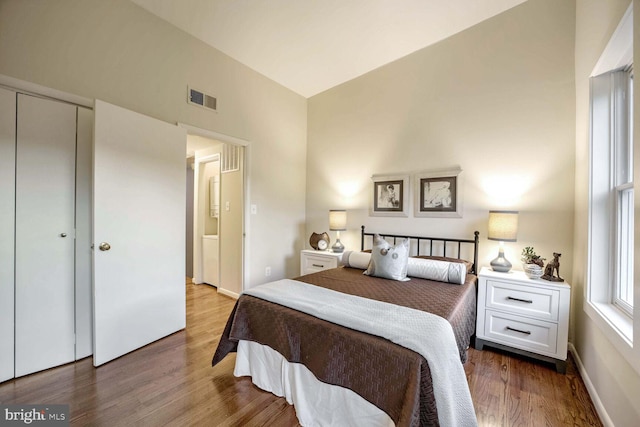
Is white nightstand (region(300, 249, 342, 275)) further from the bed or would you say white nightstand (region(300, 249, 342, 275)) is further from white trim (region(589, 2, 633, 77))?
white trim (region(589, 2, 633, 77))

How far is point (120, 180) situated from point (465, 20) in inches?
138

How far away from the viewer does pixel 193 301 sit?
3369 millimetres

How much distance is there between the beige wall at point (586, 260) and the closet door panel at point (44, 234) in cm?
335

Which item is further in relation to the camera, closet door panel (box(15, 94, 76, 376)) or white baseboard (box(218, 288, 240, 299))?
white baseboard (box(218, 288, 240, 299))

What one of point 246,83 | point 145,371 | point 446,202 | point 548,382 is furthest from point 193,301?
point 548,382

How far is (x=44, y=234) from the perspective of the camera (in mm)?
1855

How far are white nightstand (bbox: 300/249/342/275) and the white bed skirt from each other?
156cm

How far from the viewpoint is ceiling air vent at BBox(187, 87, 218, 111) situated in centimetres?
263

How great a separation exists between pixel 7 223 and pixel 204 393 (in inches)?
68.3

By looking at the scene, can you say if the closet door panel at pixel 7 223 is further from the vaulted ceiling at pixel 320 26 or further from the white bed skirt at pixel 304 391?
the white bed skirt at pixel 304 391

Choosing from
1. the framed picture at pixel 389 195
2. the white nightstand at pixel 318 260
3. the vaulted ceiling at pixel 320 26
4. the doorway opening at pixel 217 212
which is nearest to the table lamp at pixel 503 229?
the framed picture at pixel 389 195

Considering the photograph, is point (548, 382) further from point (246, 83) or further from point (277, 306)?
point (246, 83)

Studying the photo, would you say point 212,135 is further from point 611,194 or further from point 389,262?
point 611,194

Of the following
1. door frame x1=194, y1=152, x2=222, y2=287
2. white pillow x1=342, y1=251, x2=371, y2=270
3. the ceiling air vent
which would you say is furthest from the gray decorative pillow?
door frame x1=194, y1=152, x2=222, y2=287
